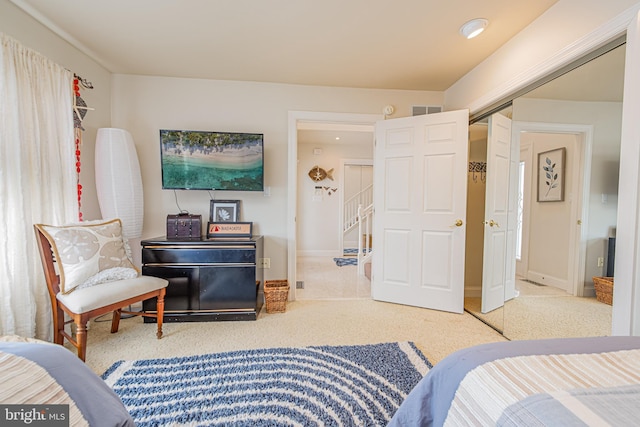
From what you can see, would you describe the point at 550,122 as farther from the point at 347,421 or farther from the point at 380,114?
the point at 347,421

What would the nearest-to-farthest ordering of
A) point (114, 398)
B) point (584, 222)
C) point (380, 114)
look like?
point (114, 398) → point (584, 222) → point (380, 114)

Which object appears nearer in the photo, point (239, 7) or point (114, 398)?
point (114, 398)

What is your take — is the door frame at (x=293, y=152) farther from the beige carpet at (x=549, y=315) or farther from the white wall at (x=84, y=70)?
the beige carpet at (x=549, y=315)

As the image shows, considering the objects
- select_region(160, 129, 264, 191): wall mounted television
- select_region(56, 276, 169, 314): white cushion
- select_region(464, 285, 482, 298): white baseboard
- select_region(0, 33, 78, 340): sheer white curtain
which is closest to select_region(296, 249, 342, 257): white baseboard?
select_region(464, 285, 482, 298): white baseboard

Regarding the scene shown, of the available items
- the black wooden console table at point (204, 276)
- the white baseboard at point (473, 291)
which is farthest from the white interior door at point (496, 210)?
the black wooden console table at point (204, 276)

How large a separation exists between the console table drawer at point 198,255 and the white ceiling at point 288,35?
176cm

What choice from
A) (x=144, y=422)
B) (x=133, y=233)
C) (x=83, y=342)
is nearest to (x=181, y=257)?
(x=133, y=233)

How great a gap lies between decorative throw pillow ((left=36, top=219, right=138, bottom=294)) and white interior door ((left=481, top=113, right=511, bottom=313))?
3155 millimetres

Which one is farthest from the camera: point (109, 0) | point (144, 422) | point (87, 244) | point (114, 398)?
point (87, 244)

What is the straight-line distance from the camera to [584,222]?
1.63 m

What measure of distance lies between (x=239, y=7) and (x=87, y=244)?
1.98 metres

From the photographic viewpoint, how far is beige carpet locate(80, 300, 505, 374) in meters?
1.98

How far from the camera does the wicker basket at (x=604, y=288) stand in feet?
4.89

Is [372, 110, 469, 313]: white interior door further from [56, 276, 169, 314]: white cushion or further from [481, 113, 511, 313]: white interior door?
[56, 276, 169, 314]: white cushion
